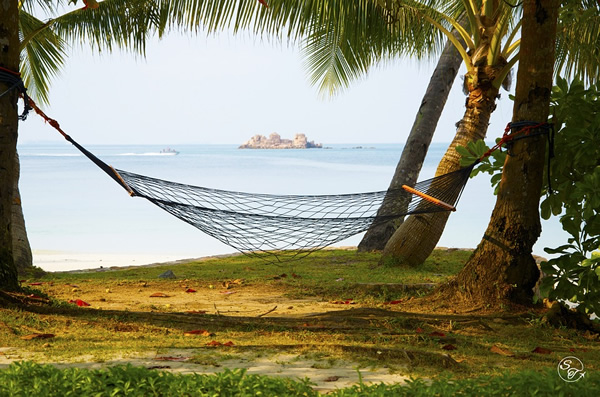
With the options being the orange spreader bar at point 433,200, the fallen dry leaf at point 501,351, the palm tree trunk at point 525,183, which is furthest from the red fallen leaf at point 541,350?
the orange spreader bar at point 433,200

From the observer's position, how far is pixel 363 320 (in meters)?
3.63

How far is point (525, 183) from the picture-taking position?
381cm

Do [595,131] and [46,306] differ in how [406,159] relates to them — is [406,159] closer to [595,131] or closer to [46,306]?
[595,131]

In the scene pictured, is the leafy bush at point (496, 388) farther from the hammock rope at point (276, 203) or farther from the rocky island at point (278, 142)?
the rocky island at point (278, 142)

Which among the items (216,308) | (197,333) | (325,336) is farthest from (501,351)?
(216,308)

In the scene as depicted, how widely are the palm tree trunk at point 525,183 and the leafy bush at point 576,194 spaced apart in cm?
10

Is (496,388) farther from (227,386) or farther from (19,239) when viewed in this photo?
(19,239)

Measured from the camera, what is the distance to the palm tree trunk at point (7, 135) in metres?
3.77

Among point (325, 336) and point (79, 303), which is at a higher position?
point (325, 336)

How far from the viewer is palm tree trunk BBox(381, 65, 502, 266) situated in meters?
5.43

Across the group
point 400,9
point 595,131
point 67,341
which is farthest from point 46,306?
point 400,9

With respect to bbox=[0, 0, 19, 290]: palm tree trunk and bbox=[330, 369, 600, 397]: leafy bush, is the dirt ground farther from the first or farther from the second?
bbox=[0, 0, 19, 290]: palm tree trunk

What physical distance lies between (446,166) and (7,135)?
331 cm

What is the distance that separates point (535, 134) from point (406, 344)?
1.44 metres
